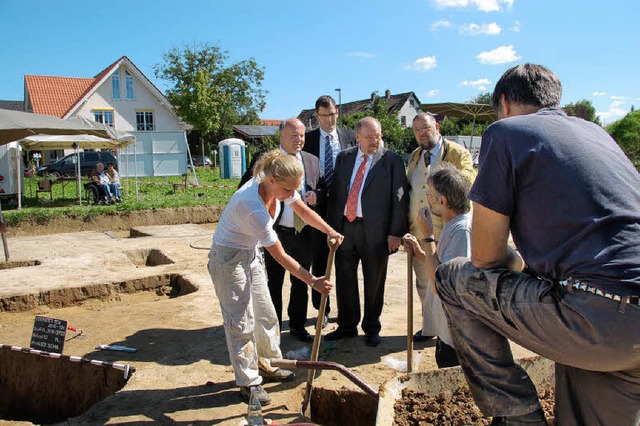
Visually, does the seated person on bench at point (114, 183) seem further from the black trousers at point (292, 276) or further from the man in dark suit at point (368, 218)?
the man in dark suit at point (368, 218)

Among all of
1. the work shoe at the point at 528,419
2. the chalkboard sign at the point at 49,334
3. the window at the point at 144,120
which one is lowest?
the chalkboard sign at the point at 49,334

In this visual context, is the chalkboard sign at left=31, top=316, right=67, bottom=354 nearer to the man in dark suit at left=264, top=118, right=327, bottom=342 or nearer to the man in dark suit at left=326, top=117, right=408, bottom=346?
the man in dark suit at left=264, top=118, right=327, bottom=342

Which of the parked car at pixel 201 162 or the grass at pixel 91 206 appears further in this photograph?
the parked car at pixel 201 162

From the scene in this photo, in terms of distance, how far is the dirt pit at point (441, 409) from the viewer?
8.64 feet

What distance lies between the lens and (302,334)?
4.93 m

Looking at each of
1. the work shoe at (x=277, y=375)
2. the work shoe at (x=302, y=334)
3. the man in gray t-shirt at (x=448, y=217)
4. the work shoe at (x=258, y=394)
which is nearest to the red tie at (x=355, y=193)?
the work shoe at (x=302, y=334)

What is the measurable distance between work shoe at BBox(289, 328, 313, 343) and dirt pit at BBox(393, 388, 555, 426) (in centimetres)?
222

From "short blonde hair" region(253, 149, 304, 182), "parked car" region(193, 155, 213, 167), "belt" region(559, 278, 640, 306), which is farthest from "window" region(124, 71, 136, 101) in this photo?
"belt" region(559, 278, 640, 306)

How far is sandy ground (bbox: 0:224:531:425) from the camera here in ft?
11.8

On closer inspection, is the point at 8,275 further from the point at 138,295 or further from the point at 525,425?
the point at 525,425

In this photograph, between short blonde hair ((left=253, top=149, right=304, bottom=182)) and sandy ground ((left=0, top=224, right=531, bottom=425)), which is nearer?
short blonde hair ((left=253, top=149, right=304, bottom=182))

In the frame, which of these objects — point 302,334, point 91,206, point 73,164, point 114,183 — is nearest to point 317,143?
point 302,334

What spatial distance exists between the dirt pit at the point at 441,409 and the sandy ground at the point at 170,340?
1045mm

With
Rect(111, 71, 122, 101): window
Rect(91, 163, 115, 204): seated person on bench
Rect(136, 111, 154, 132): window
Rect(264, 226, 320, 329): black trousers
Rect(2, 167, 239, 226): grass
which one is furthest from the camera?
Rect(136, 111, 154, 132): window
